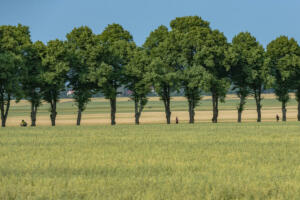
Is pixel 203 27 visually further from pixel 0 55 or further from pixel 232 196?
pixel 232 196

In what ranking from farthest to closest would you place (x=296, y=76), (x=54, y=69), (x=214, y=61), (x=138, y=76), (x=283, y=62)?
(x=296, y=76) < (x=283, y=62) < (x=214, y=61) < (x=138, y=76) < (x=54, y=69)

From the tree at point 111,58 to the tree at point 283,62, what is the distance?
88.0ft

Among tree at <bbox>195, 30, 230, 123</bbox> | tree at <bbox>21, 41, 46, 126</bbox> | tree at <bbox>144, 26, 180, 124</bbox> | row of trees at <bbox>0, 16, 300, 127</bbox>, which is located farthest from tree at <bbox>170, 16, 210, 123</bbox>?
tree at <bbox>21, 41, 46, 126</bbox>

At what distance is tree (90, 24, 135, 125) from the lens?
82.2 m

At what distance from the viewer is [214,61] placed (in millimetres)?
87688

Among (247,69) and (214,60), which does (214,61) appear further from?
(247,69)

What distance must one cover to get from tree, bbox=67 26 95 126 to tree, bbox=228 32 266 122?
81.1 feet

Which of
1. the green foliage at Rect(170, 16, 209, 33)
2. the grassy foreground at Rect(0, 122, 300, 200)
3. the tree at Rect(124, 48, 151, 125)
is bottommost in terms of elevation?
the grassy foreground at Rect(0, 122, 300, 200)

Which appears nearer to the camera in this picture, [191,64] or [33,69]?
[33,69]

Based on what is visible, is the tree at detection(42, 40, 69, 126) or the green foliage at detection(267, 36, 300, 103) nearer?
the tree at detection(42, 40, 69, 126)

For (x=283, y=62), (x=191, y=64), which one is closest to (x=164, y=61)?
(x=191, y=64)

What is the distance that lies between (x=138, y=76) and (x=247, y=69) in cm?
1983

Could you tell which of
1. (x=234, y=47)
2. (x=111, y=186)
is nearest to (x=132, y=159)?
(x=111, y=186)

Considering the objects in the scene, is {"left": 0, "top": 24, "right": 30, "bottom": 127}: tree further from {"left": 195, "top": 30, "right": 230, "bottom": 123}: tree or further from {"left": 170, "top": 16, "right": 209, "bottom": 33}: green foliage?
{"left": 195, "top": 30, "right": 230, "bottom": 123}: tree
